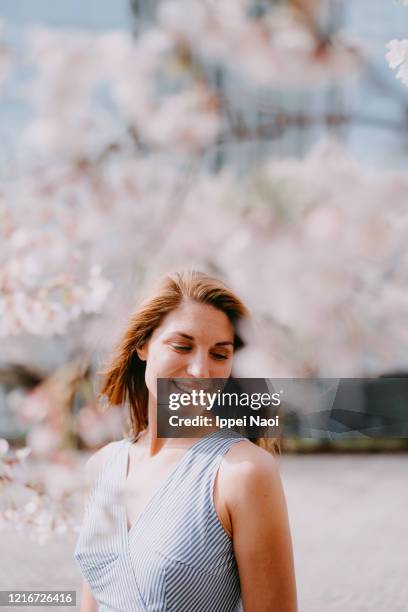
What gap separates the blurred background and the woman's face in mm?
107

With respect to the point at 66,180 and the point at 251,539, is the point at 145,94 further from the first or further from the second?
the point at 251,539

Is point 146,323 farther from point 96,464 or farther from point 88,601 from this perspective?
point 88,601

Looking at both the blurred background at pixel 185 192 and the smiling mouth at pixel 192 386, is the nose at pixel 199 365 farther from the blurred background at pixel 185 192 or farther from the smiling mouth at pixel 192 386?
the blurred background at pixel 185 192

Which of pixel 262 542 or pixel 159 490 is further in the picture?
pixel 159 490

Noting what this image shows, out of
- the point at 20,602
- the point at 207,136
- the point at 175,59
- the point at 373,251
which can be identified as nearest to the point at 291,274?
the point at 373,251

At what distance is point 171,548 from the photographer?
794mm

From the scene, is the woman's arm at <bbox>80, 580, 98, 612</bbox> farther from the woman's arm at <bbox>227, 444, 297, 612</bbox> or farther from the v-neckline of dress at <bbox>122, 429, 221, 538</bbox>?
the woman's arm at <bbox>227, 444, 297, 612</bbox>

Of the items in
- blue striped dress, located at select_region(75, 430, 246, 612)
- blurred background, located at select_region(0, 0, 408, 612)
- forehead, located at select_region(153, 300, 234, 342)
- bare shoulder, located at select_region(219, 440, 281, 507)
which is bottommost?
blue striped dress, located at select_region(75, 430, 246, 612)

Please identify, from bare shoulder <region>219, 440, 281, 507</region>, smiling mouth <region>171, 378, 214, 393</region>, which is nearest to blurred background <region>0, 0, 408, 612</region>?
smiling mouth <region>171, 378, 214, 393</region>

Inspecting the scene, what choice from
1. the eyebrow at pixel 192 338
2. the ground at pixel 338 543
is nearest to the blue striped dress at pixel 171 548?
the eyebrow at pixel 192 338

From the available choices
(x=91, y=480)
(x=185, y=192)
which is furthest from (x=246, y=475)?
(x=185, y=192)

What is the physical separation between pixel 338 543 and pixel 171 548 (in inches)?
98.5

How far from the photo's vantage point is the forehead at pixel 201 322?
2.83 feet

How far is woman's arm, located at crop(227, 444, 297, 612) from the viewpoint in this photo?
0.75 metres
